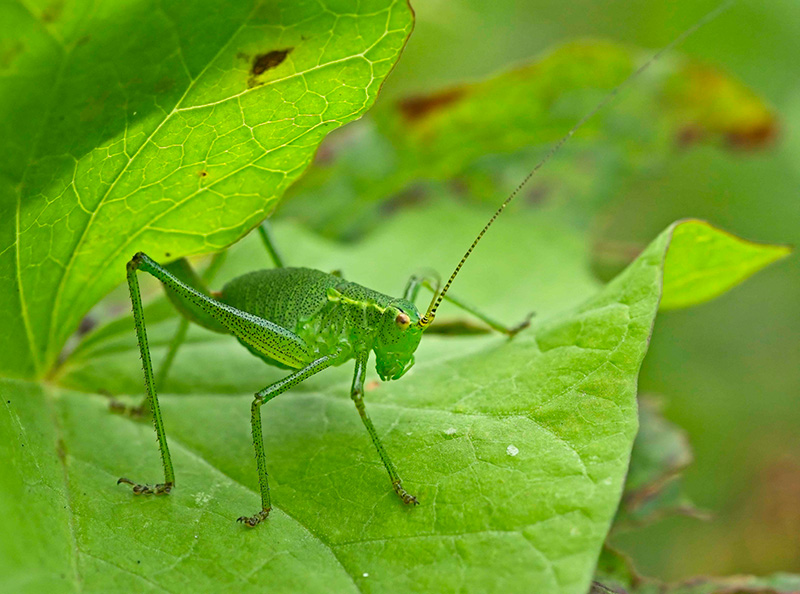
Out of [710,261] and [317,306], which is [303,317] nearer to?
[317,306]

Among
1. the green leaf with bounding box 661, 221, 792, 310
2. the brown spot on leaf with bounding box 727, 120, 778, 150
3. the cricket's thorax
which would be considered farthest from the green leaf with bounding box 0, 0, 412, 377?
the brown spot on leaf with bounding box 727, 120, 778, 150

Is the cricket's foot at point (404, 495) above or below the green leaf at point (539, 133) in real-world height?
above

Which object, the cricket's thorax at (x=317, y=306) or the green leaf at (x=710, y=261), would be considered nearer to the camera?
the green leaf at (x=710, y=261)

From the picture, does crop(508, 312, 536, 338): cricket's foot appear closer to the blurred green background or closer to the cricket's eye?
the cricket's eye

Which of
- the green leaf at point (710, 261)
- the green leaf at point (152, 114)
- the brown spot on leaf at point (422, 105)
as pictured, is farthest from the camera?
the brown spot on leaf at point (422, 105)

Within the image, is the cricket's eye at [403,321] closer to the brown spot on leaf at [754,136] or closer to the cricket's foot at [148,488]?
the cricket's foot at [148,488]

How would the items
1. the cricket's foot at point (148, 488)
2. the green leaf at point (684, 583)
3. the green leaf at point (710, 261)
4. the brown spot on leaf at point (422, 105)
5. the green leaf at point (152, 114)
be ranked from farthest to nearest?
the brown spot on leaf at point (422, 105) < the green leaf at point (710, 261) < the green leaf at point (684, 583) < the cricket's foot at point (148, 488) < the green leaf at point (152, 114)

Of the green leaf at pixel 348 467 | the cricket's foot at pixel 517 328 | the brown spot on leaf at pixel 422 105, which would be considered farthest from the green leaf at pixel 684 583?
the brown spot on leaf at pixel 422 105
